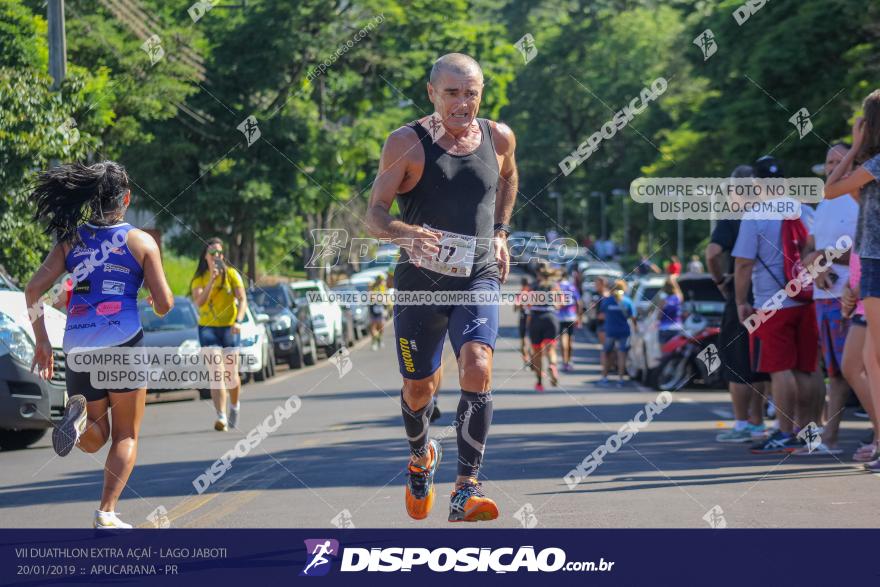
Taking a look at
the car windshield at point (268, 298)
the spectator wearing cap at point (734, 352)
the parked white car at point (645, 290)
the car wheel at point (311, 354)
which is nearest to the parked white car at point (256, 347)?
the car windshield at point (268, 298)

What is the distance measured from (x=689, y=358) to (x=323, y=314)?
41.7ft

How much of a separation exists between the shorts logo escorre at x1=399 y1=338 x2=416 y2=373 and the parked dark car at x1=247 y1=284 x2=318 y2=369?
62.3ft

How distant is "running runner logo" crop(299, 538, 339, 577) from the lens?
596 cm

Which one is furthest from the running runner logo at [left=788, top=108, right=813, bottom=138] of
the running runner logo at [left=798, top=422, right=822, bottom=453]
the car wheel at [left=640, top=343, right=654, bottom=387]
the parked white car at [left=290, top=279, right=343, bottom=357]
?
the running runner logo at [left=798, top=422, right=822, bottom=453]

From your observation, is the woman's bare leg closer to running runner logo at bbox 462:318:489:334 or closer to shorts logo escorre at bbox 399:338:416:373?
shorts logo escorre at bbox 399:338:416:373

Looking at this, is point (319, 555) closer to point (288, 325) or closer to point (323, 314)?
point (288, 325)

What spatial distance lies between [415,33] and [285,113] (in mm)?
4764

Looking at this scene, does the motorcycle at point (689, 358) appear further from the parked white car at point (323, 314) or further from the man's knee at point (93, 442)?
the man's knee at point (93, 442)

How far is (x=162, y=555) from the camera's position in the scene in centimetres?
638

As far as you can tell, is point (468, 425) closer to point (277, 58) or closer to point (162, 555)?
point (162, 555)

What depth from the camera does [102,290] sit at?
7.12 m

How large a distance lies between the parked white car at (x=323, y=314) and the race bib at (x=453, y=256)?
23118 mm

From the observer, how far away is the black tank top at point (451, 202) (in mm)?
6562

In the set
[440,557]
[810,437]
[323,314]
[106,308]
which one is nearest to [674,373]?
[810,437]
